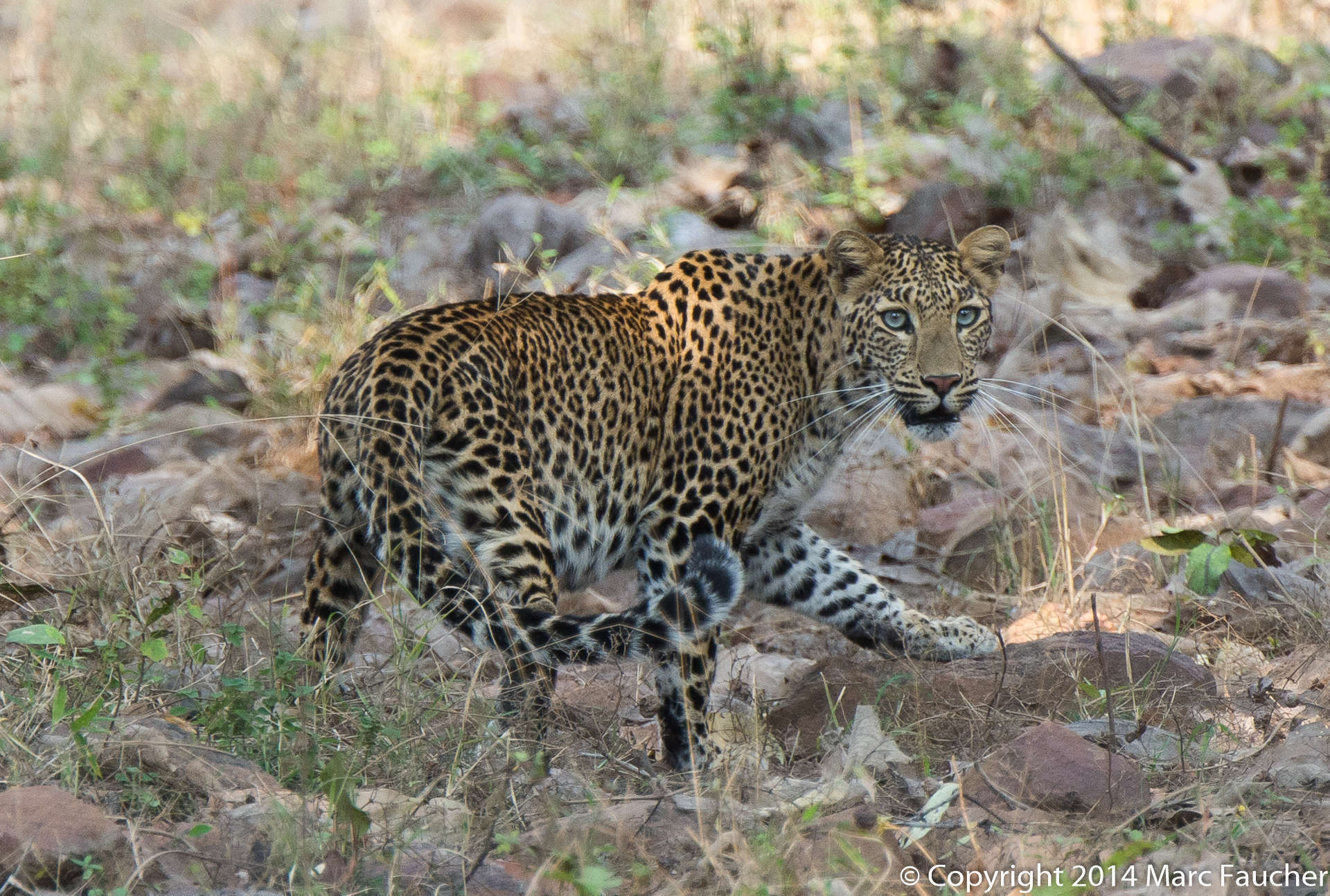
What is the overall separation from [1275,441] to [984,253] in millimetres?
2200

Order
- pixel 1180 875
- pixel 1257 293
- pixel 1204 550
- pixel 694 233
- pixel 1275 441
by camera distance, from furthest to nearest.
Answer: pixel 694 233 → pixel 1257 293 → pixel 1275 441 → pixel 1204 550 → pixel 1180 875

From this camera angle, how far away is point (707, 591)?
4430 mm

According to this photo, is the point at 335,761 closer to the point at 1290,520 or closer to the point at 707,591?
the point at 707,591

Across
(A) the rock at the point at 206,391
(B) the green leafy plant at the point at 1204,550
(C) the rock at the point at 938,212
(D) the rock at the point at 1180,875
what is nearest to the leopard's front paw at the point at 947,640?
(B) the green leafy plant at the point at 1204,550

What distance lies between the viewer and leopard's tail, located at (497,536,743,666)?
14.4 feet

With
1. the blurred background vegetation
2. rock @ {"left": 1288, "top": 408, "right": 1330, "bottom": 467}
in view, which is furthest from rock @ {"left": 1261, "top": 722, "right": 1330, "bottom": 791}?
the blurred background vegetation

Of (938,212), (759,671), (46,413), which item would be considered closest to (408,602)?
(759,671)

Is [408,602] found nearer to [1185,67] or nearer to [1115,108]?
[1115,108]

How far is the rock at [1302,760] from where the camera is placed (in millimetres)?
4137

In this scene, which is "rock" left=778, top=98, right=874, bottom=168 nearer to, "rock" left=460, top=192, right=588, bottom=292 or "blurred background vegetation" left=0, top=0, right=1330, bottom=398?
"blurred background vegetation" left=0, top=0, right=1330, bottom=398

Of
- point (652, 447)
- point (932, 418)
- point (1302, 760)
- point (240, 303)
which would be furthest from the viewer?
point (240, 303)

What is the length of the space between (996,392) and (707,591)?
4780 millimetres

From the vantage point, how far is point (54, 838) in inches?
138

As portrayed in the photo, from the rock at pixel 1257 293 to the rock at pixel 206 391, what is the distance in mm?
6436
